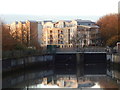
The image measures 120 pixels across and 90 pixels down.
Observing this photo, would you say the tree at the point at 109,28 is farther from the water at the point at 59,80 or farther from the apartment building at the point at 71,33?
the water at the point at 59,80

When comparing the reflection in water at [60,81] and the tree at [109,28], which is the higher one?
the tree at [109,28]

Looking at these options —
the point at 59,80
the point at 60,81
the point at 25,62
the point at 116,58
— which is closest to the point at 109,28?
the point at 116,58

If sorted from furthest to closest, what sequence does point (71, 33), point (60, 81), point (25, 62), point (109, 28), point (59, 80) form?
point (71, 33), point (109, 28), point (25, 62), point (59, 80), point (60, 81)

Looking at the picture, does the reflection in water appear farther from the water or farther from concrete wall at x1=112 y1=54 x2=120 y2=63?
concrete wall at x1=112 y1=54 x2=120 y2=63

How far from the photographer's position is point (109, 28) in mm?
73250

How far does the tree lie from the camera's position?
69.2m

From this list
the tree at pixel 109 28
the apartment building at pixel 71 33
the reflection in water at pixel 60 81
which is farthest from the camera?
the apartment building at pixel 71 33

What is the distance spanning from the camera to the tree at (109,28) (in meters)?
69.2

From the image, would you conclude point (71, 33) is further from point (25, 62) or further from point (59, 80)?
point (59, 80)

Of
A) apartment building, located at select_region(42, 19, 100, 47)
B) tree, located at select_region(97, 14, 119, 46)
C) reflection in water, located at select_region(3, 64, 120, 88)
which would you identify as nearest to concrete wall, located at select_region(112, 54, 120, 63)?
reflection in water, located at select_region(3, 64, 120, 88)

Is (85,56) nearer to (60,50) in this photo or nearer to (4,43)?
(60,50)

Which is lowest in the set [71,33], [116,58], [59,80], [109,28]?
[59,80]

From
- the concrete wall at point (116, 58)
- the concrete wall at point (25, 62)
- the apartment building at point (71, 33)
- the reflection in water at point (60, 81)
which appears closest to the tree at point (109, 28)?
the apartment building at point (71, 33)

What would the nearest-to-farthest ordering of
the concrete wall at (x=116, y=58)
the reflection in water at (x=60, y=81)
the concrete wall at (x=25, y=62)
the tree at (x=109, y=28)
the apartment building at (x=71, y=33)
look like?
the reflection in water at (x=60, y=81) → the concrete wall at (x=25, y=62) → the concrete wall at (x=116, y=58) → the tree at (x=109, y=28) → the apartment building at (x=71, y=33)
